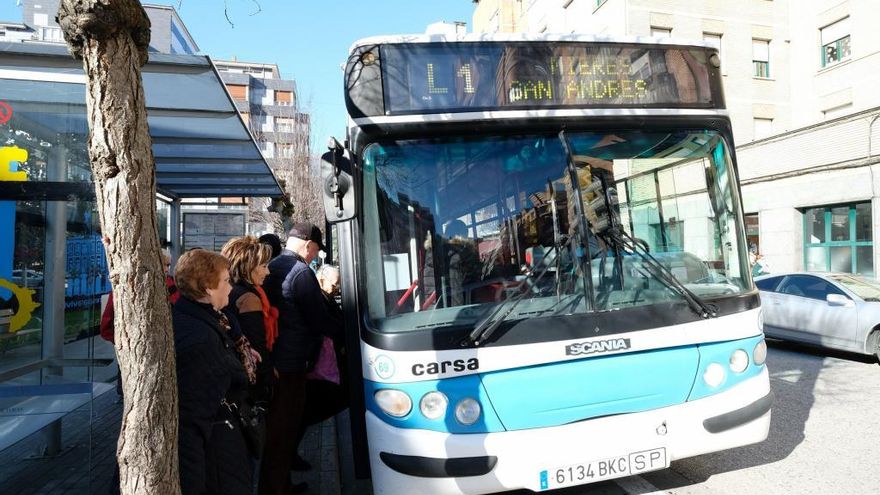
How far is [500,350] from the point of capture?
10.8 feet

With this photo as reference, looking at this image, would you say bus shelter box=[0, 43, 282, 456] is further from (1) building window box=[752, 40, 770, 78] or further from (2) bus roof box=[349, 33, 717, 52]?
(1) building window box=[752, 40, 770, 78]

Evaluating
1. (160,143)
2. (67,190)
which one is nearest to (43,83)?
(67,190)

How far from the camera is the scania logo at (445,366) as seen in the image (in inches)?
129

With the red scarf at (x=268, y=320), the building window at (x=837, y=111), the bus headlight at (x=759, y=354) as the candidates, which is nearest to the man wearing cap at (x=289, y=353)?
the red scarf at (x=268, y=320)

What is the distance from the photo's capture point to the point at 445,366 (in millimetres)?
3277

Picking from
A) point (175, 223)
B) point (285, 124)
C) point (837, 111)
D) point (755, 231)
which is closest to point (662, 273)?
point (175, 223)

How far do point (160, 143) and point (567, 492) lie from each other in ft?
20.9

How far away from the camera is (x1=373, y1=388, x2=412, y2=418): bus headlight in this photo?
3275 millimetres

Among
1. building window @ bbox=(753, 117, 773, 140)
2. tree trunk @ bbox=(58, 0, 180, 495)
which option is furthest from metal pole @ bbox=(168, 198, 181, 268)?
building window @ bbox=(753, 117, 773, 140)

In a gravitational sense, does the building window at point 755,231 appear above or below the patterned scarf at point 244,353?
above

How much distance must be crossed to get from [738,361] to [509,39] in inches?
101

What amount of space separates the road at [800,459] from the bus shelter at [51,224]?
415 centimetres

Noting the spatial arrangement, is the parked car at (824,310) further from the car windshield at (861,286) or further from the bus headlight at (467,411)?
the bus headlight at (467,411)

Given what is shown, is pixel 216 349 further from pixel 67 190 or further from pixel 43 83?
pixel 43 83
